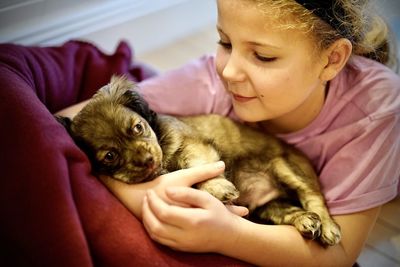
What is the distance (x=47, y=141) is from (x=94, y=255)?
34 cm

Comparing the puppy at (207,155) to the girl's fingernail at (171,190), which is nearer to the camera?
the girl's fingernail at (171,190)

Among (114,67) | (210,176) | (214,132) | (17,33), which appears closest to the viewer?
(210,176)

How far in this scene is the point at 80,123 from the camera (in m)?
1.41

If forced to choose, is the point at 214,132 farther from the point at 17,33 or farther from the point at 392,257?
the point at 17,33

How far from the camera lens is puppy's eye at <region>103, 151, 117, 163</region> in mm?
1357

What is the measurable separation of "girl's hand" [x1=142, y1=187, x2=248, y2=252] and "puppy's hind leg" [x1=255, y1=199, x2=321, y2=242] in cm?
25

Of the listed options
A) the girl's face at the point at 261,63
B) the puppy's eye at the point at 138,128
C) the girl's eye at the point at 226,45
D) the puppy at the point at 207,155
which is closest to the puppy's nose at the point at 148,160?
the puppy at the point at 207,155

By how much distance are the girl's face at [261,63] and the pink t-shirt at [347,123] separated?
0.16 m

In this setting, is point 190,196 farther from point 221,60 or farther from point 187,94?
point 187,94

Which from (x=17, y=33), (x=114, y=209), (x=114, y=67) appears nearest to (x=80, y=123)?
(x=114, y=209)

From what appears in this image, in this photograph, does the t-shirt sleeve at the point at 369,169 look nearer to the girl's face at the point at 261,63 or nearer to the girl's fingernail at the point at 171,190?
the girl's face at the point at 261,63

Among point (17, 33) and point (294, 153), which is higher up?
point (17, 33)

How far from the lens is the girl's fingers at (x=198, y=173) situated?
1.31m

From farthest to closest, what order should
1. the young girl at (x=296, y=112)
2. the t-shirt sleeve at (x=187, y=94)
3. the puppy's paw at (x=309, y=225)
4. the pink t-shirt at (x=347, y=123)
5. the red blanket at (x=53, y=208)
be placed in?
1. the t-shirt sleeve at (x=187, y=94)
2. the pink t-shirt at (x=347, y=123)
3. the puppy's paw at (x=309, y=225)
4. the young girl at (x=296, y=112)
5. the red blanket at (x=53, y=208)
